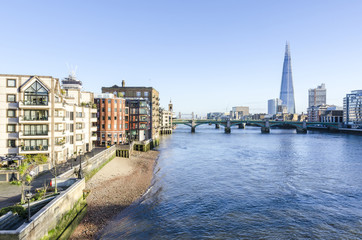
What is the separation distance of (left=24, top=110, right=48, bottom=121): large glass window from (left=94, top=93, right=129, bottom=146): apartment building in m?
35.2

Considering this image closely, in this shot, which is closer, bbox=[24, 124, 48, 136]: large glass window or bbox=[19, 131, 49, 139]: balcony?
bbox=[19, 131, 49, 139]: balcony

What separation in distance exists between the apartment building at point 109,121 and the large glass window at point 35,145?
3498 centimetres

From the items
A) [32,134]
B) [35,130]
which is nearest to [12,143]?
[32,134]

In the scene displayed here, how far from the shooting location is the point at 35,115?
44406 millimetres

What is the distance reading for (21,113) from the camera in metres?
43.5

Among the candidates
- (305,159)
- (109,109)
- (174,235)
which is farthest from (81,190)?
(305,159)

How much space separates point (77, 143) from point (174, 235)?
39.5 m

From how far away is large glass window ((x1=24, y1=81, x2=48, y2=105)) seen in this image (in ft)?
144

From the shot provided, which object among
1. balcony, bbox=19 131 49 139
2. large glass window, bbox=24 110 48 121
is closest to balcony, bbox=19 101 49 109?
large glass window, bbox=24 110 48 121

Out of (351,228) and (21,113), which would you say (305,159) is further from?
(21,113)

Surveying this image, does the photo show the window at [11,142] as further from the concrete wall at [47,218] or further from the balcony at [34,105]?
the concrete wall at [47,218]

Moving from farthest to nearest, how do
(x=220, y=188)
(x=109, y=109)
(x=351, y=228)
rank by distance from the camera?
1. (x=109, y=109)
2. (x=220, y=188)
3. (x=351, y=228)

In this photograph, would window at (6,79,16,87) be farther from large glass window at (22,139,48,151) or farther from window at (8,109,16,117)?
large glass window at (22,139,48,151)

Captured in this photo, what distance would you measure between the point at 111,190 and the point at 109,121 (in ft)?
144
